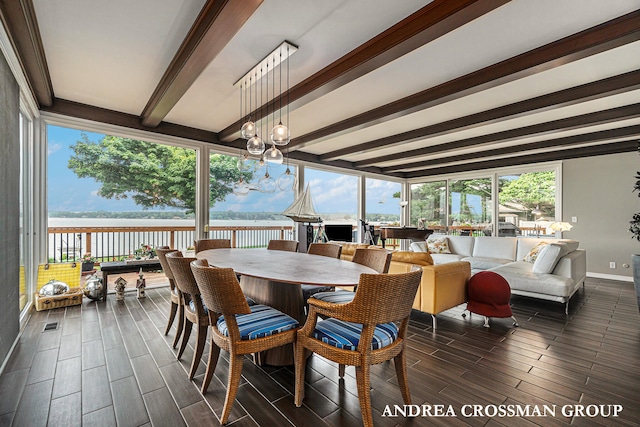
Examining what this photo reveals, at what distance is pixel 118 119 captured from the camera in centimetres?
414

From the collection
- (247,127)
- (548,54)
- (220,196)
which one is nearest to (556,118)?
(548,54)

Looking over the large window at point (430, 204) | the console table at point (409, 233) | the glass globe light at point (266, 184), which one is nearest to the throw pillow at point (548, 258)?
the console table at point (409, 233)

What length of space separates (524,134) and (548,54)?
2729mm

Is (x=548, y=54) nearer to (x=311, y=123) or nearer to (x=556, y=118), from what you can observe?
(x=556, y=118)

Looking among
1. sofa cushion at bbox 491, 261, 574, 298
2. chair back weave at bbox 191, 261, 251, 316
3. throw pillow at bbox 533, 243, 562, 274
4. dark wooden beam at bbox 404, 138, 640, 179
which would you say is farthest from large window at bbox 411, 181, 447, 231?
chair back weave at bbox 191, 261, 251, 316

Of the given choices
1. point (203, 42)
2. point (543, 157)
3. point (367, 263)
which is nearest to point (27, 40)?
point (203, 42)

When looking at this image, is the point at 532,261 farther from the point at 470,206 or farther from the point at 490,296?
the point at 470,206

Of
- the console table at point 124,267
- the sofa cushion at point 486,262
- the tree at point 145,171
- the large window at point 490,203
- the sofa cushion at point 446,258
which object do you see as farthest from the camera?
the large window at point 490,203

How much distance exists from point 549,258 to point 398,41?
352 cm

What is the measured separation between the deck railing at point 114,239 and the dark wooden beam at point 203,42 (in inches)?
137

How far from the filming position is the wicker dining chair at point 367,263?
2391 mm

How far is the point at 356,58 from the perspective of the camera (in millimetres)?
2480

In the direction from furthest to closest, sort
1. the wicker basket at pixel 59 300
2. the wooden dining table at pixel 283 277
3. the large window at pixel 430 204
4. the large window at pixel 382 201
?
the large window at pixel 430 204, the large window at pixel 382 201, the wicker basket at pixel 59 300, the wooden dining table at pixel 283 277

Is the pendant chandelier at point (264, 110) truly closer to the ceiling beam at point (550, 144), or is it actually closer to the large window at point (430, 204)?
the ceiling beam at point (550, 144)
